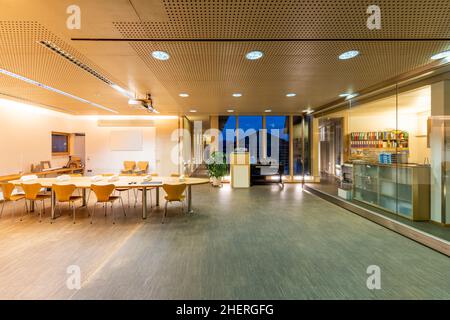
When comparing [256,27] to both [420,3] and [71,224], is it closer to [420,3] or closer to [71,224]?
[420,3]

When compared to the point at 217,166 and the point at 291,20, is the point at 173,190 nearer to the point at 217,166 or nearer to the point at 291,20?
the point at 291,20

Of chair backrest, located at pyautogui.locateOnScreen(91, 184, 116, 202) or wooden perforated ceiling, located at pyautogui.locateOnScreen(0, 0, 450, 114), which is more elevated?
wooden perforated ceiling, located at pyautogui.locateOnScreen(0, 0, 450, 114)

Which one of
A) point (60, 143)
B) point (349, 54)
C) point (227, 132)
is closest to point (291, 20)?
point (349, 54)

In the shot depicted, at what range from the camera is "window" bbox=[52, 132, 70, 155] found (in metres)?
8.41

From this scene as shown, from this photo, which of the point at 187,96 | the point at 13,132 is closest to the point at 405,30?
the point at 187,96

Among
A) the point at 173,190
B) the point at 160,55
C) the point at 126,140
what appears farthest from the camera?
the point at 126,140

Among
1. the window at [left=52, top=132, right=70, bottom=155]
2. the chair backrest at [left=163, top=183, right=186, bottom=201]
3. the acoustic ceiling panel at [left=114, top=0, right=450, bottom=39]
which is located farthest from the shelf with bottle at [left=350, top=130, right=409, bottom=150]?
the window at [left=52, top=132, right=70, bottom=155]

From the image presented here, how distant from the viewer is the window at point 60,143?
841cm

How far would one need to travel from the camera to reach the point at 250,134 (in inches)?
368

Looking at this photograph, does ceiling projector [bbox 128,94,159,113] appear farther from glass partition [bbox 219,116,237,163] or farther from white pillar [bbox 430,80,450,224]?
white pillar [bbox 430,80,450,224]

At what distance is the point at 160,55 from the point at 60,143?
8405mm

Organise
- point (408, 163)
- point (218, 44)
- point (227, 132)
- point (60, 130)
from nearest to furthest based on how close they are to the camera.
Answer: point (218, 44), point (408, 163), point (60, 130), point (227, 132)

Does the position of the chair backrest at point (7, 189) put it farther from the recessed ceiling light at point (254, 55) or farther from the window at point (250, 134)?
the window at point (250, 134)

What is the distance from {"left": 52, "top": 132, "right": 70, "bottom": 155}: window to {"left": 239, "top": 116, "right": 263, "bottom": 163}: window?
7827 millimetres
